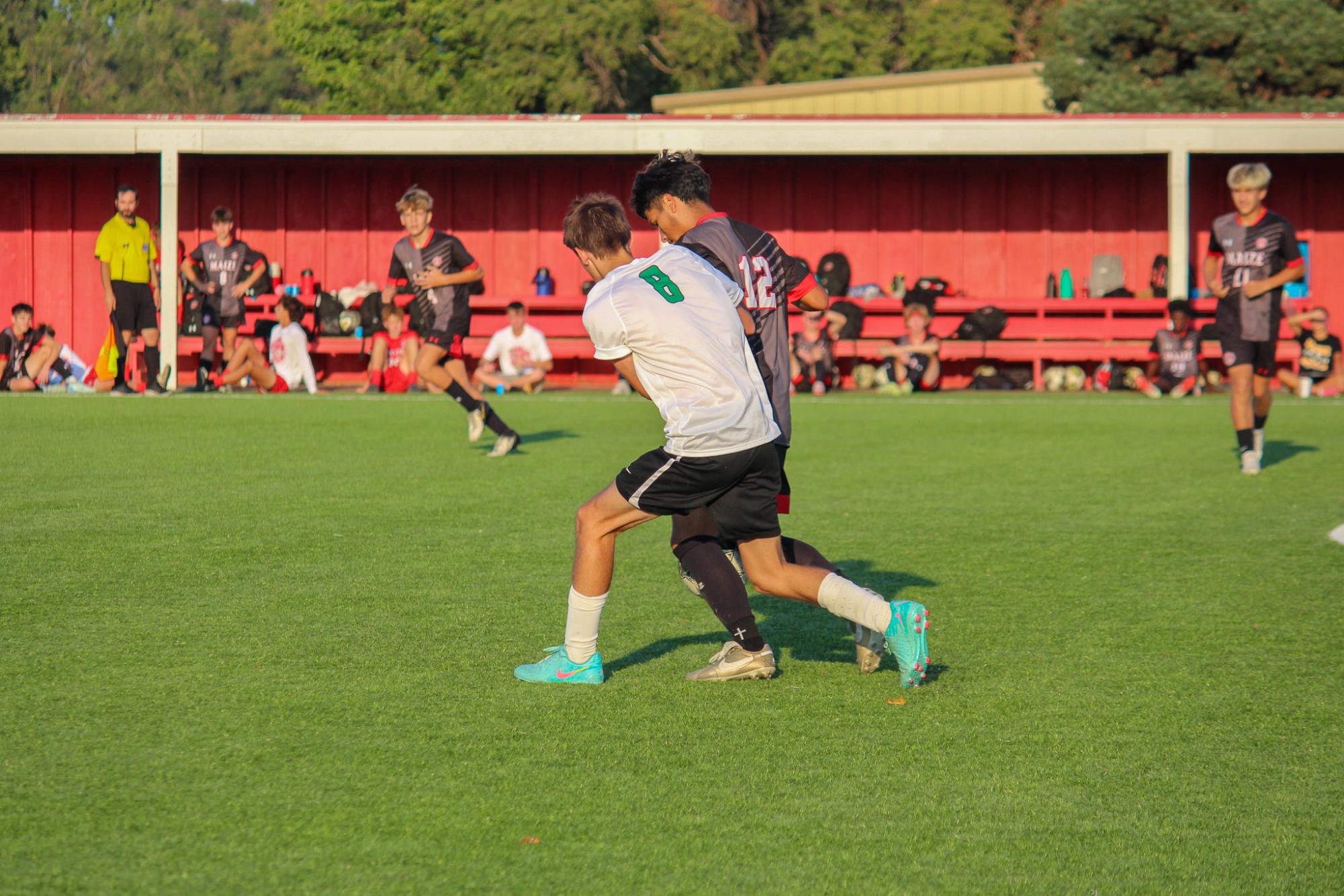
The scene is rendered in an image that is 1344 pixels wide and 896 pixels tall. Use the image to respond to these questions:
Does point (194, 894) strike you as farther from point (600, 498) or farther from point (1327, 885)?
point (1327, 885)

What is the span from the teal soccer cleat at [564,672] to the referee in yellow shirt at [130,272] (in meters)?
13.3

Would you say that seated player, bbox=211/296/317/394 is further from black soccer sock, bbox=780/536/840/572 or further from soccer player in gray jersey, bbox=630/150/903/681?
black soccer sock, bbox=780/536/840/572

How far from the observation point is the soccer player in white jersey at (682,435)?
4539 millimetres

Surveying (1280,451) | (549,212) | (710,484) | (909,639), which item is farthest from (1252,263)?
(549,212)

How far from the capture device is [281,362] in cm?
1977

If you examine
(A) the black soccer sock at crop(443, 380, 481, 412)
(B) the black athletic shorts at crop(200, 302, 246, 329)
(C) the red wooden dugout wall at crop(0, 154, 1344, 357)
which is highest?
(C) the red wooden dugout wall at crop(0, 154, 1344, 357)

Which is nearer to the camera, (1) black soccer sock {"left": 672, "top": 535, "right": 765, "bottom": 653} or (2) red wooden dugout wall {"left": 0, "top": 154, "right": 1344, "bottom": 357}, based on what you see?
(1) black soccer sock {"left": 672, "top": 535, "right": 765, "bottom": 653}

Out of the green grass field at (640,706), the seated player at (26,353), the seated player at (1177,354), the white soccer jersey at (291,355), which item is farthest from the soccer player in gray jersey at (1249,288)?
the seated player at (26,353)

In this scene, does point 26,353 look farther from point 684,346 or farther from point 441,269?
point 684,346

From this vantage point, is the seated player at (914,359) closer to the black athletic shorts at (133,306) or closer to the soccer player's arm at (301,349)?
the soccer player's arm at (301,349)

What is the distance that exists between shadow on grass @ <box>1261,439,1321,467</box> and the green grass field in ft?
7.53

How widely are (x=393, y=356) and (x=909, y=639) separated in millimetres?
16463

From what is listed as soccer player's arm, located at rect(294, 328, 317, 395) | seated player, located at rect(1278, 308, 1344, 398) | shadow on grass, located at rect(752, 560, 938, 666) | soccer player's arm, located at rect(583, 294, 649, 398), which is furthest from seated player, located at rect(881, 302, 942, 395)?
soccer player's arm, located at rect(583, 294, 649, 398)

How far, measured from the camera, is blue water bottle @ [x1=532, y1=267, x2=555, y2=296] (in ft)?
72.9
